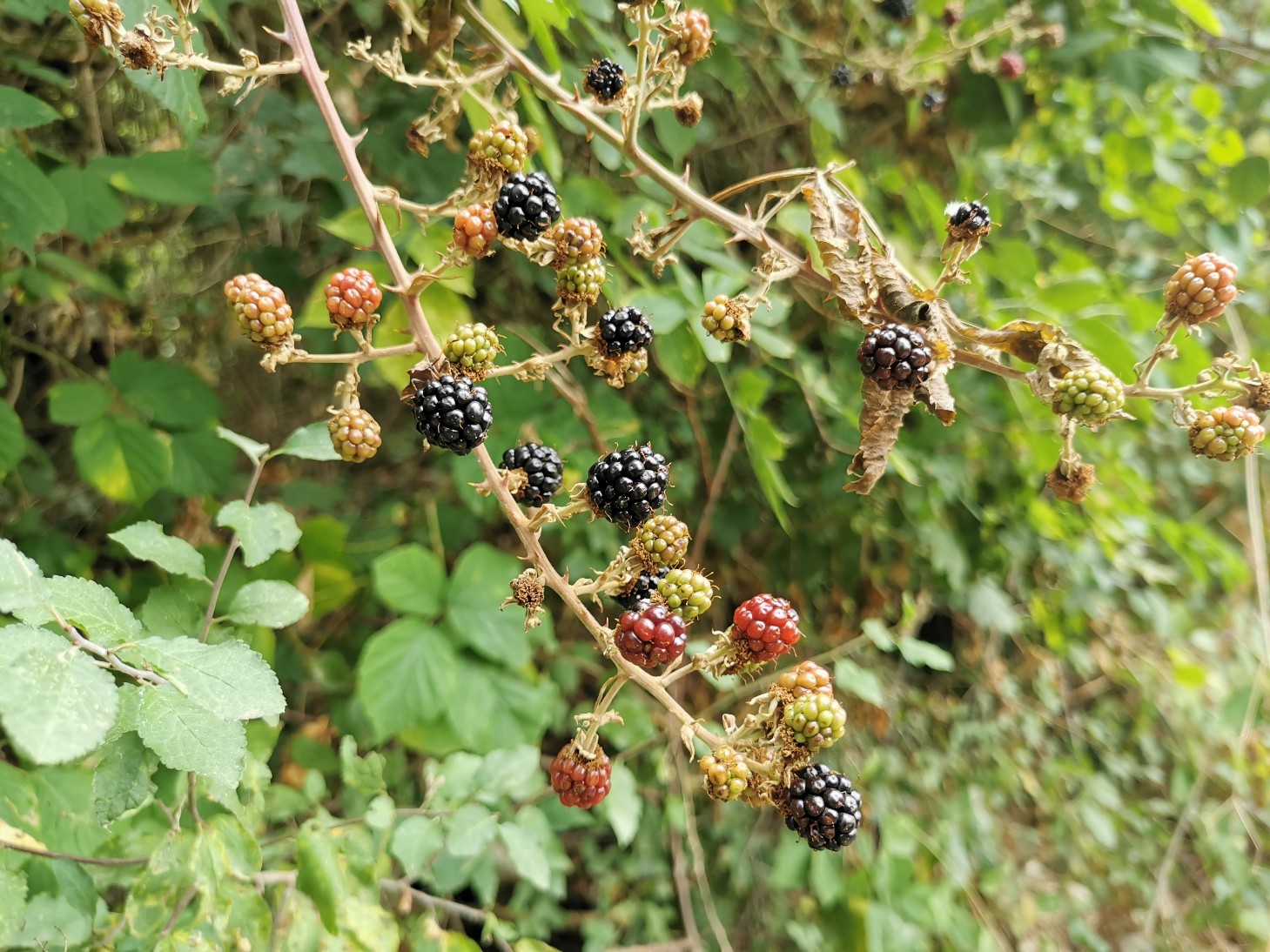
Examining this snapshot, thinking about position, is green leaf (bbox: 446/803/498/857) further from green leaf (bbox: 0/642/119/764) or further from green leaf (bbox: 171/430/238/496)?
green leaf (bbox: 171/430/238/496)

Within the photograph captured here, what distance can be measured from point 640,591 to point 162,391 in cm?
147

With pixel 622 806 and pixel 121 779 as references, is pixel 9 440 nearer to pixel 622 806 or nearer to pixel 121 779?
pixel 121 779

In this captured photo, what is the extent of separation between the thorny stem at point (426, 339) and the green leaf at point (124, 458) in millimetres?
1096

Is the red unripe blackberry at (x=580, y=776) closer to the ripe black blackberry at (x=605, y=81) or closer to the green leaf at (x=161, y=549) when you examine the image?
the green leaf at (x=161, y=549)

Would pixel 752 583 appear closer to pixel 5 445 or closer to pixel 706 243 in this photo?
pixel 706 243

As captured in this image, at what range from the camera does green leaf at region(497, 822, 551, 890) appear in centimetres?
147

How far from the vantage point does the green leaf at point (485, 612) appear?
1.87m

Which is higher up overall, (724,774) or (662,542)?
(662,542)

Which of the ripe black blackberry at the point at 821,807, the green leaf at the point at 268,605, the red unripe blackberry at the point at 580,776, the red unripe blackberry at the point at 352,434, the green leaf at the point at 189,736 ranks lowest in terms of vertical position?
the green leaf at the point at 268,605

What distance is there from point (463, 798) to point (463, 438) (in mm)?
996

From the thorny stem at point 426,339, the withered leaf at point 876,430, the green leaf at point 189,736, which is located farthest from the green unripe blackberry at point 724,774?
the green leaf at point 189,736

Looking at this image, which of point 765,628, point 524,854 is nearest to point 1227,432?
point 765,628

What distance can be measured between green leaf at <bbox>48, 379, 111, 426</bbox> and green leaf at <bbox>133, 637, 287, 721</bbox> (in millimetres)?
1224

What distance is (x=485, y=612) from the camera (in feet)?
6.25
